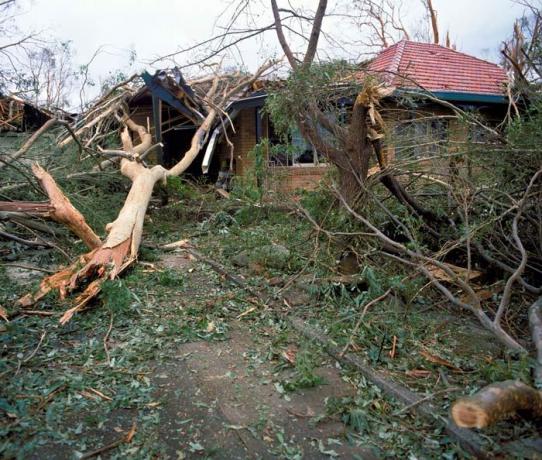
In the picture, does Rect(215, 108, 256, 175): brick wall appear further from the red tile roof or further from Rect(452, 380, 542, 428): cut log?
Rect(452, 380, 542, 428): cut log

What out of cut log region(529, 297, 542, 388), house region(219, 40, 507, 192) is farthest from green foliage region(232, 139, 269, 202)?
cut log region(529, 297, 542, 388)

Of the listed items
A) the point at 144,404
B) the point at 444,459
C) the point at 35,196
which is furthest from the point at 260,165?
the point at 444,459

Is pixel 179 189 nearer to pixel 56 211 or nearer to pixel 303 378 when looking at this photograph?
pixel 56 211

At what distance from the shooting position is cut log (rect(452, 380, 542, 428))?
2.03m

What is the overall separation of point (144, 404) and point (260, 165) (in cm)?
519

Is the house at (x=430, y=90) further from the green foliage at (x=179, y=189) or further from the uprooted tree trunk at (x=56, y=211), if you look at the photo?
the uprooted tree trunk at (x=56, y=211)

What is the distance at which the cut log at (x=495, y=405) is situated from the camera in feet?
6.67

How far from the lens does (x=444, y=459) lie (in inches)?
93.0

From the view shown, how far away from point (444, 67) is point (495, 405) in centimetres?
1340

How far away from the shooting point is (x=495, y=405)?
2094 mm

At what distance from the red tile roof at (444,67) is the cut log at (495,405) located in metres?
10.7

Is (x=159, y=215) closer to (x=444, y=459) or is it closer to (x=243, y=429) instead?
(x=243, y=429)

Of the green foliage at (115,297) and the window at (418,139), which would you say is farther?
the window at (418,139)

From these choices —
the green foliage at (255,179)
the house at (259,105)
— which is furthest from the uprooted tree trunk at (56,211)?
the house at (259,105)
